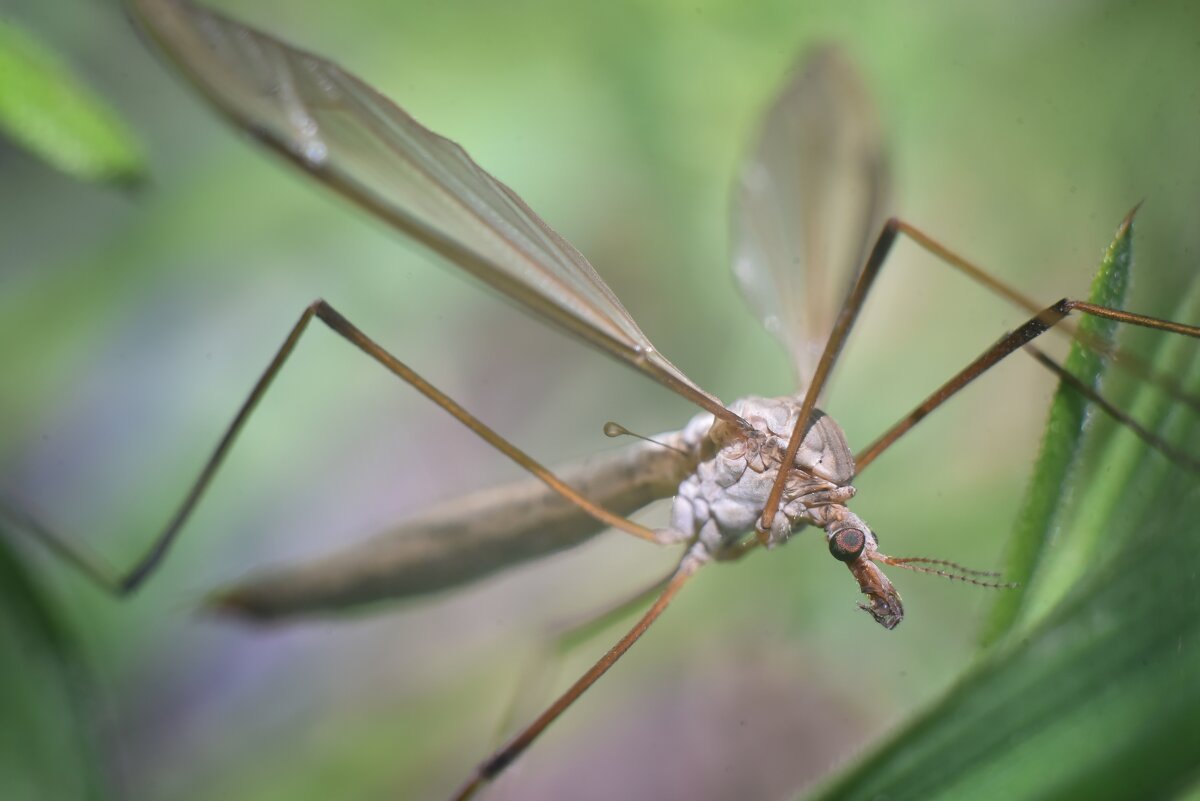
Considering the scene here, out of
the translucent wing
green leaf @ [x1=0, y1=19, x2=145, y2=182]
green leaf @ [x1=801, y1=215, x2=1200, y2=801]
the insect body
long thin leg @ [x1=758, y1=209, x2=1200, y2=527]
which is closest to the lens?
green leaf @ [x1=801, y1=215, x2=1200, y2=801]

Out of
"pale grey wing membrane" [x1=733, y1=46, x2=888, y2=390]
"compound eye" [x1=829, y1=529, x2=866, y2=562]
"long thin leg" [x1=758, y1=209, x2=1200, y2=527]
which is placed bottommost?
"compound eye" [x1=829, y1=529, x2=866, y2=562]

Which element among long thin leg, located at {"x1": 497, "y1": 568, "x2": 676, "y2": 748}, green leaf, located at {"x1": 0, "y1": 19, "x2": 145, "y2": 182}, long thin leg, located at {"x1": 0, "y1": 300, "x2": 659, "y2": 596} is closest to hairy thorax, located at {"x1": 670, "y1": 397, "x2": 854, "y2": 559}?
long thin leg, located at {"x1": 0, "y1": 300, "x2": 659, "y2": 596}

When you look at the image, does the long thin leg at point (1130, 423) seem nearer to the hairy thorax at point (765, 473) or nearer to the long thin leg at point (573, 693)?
the hairy thorax at point (765, 473)

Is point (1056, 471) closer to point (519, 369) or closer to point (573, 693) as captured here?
point (573, 693)

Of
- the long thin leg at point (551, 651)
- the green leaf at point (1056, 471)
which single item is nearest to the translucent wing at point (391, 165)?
the green leaf at point (1056, 471)

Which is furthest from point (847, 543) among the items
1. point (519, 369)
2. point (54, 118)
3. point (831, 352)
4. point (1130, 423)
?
point (519, 369)

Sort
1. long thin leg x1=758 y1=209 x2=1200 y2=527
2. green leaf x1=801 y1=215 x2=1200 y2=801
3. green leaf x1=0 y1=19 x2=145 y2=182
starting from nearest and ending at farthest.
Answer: green leaf x1=801 y1=215 x2=1200 y2=801 < long thin leg x1=758 y1=209 x2=1200 y2=527 < green leaf x1=0 y1=19 x2=145 y2=182

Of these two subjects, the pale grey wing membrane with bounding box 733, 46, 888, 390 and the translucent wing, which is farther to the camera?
the pale grey wing membrane with bounding box 733, 46, 888, 390

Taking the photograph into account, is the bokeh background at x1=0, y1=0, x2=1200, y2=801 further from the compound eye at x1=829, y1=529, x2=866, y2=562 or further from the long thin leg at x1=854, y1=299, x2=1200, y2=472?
the compound eye at x1=829, y1=529, x2=866, y2=562
